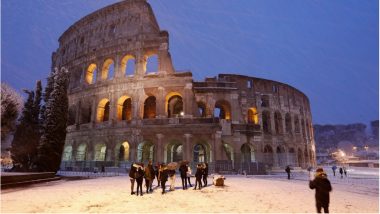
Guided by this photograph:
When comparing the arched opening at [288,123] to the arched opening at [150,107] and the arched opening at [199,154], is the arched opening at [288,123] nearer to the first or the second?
the arched opening at [199,154]

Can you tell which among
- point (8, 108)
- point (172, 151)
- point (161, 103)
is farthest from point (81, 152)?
point (8, 108)

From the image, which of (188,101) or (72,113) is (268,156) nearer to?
(188,101)

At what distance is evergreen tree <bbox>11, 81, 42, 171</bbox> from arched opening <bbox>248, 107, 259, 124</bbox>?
25.5 m

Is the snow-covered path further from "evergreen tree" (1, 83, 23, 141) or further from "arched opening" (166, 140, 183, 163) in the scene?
"arched opening" (166, 140, 183, 163)

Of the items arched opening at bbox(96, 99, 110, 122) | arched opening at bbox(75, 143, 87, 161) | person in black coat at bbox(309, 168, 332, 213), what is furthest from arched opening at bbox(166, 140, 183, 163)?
person in black coat at bbox(309, 168, 332, 213)

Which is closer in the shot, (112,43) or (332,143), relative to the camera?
(112,43)

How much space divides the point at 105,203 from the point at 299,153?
35.0 metres

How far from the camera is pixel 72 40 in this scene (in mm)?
33031

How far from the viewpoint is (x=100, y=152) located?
26297 mm

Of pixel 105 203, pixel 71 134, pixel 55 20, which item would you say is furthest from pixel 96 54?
pixel 55 20

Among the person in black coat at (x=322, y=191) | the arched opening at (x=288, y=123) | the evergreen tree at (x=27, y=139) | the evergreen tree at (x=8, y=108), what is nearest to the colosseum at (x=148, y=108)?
the arched opening at (x=288, y=123)

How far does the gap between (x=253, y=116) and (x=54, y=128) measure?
25326mm

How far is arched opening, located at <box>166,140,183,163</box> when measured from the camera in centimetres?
2501

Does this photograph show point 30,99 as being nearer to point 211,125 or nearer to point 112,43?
point 112,43
